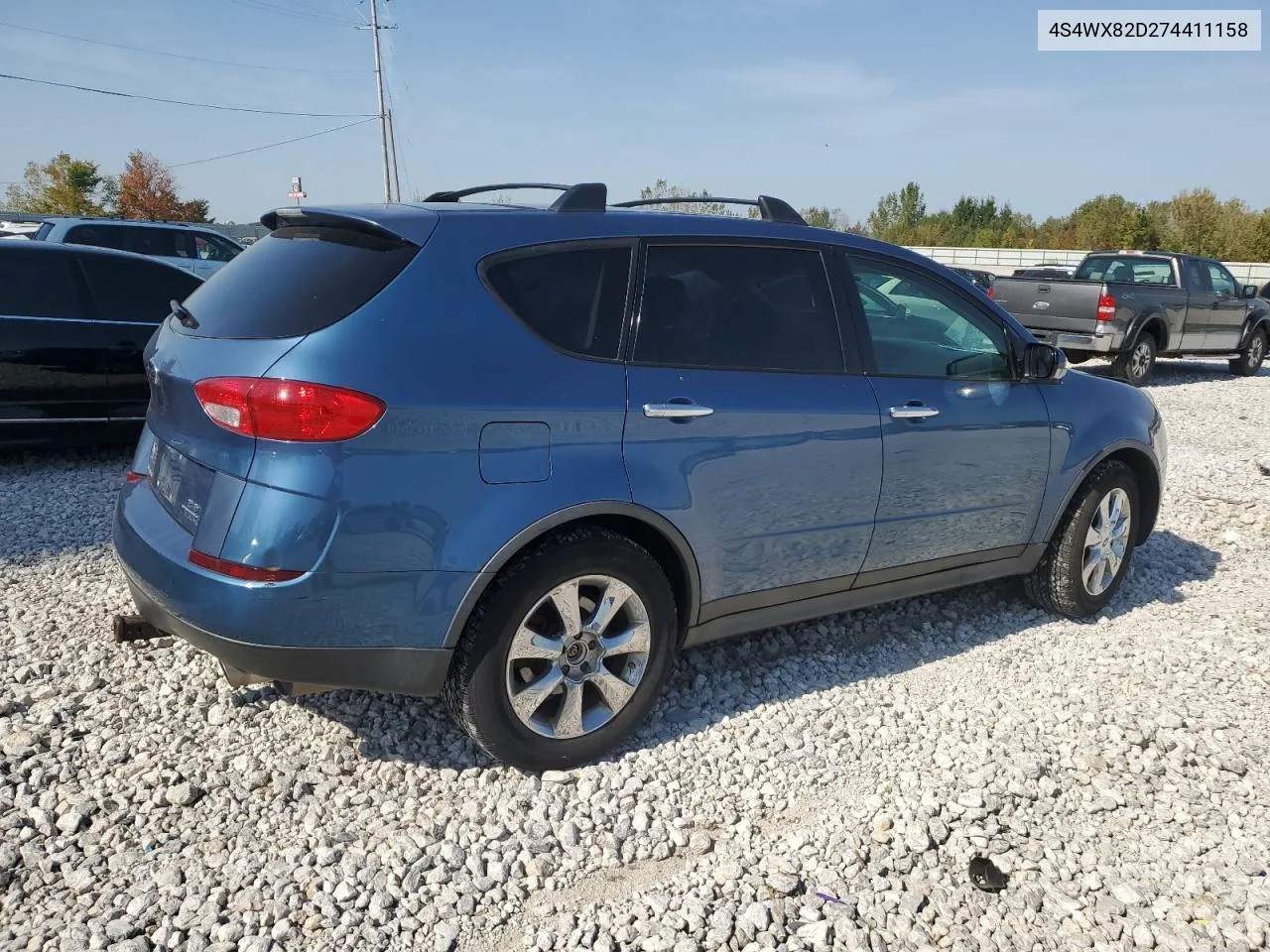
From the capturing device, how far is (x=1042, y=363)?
4348mm

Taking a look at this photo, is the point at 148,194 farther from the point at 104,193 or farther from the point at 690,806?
the point at 690,806

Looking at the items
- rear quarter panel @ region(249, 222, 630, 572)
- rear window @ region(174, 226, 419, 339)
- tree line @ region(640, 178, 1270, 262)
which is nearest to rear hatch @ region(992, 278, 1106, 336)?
rear quarter panel @ region(249, 222, 630, 572)

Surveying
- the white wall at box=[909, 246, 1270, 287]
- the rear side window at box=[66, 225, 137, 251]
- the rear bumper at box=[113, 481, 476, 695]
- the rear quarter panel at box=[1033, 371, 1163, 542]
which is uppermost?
the white wall at box=[909, 246, 1270, 287]

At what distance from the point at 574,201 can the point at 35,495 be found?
4.65 metres

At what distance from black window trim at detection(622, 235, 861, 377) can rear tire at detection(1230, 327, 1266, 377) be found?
49.7ft

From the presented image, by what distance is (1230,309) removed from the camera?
1538 cm

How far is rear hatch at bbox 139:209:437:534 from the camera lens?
2770 mm

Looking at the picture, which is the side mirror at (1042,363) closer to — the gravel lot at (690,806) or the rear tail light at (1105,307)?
the gravel lot at (690,806)

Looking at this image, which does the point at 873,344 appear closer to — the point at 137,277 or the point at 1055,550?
the point at 1055,550

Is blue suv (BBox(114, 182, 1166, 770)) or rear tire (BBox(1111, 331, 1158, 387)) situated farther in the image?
rear tire (BBox(1111, 331, 1158, 387))

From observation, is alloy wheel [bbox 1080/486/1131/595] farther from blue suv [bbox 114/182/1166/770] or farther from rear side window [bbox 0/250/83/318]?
Answer: rear side window [bbox 0/250/83/318]

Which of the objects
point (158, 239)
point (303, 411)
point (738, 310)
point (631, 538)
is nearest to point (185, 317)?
point (303, 411)

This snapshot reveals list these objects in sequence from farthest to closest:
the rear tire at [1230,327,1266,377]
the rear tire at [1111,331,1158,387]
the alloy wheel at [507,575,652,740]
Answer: the rear tire at [1230,327,1266,377], the rear tire at [1111,331,1158,387], the alloy wheel at [507,575,652,740]

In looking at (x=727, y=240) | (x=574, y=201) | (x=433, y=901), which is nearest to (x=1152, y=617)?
(x=727, y=240)
